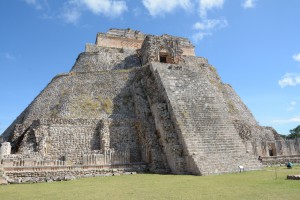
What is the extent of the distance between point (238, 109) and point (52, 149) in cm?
1285

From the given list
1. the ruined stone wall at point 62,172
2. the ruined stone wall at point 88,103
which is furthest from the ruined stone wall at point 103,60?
the ruined stone wall at point 62,172

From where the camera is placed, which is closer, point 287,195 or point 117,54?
point 287,195

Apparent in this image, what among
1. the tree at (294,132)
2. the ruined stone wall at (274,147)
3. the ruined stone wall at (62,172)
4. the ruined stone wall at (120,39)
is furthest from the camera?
the tree at (294,132)

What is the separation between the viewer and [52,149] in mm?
14633

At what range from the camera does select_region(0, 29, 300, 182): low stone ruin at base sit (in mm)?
12664

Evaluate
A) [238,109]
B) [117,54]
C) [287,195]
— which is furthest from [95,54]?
[287,195]

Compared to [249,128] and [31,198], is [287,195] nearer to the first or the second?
[31,198]

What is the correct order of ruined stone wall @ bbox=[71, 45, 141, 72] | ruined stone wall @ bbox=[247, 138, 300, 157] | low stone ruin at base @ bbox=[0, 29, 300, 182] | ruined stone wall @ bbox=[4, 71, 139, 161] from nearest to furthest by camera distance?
low stone ruin at base @ bbox=[0, 29, 300, 182]
ruined stone wall @ bbox=[4, 71, 139, 161]
ruined stone wall @ bbox=[247, 138, 300, 157]
ruined stone wall @ bbox=[71, 45, 141, 72]

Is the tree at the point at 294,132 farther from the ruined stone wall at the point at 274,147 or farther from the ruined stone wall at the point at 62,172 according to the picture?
the ruined stone wall at the point at 62,172

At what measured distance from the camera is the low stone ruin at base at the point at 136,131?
41.5 ft

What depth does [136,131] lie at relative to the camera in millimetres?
16000

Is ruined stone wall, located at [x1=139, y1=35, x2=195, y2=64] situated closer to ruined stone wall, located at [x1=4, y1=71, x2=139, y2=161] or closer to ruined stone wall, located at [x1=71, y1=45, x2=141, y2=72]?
ruined stone wall, located at [x1=71, y1=45, x2=141, y2=72]

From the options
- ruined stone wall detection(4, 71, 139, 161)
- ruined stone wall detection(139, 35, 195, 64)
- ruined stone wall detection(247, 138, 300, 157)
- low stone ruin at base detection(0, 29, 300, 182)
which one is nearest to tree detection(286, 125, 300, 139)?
low stone ruin at base detection(0, 29, 300, 182)

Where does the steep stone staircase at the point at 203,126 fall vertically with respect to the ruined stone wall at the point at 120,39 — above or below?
below
